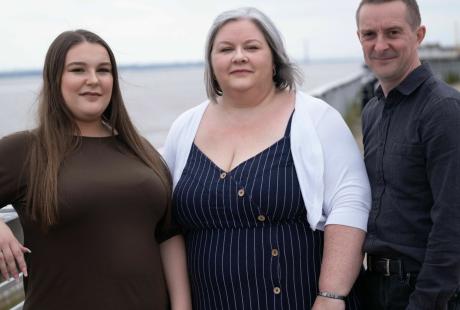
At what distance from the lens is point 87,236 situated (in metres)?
3.25

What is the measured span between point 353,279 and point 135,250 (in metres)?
1.04

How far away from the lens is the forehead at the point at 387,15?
3184mm

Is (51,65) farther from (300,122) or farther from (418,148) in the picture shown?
(418,148)

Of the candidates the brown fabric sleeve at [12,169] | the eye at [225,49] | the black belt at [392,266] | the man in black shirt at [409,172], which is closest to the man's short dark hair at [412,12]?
the man in black shirt at [409,172]

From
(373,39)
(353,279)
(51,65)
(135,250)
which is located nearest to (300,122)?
(373,39)

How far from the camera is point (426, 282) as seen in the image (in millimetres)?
2988

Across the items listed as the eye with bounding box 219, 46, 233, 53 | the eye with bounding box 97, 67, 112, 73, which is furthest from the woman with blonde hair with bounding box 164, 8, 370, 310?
the eye with bounding box 97, 67, 112, 73

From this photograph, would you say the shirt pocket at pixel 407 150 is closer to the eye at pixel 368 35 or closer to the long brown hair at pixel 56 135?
the eye at pixel 368 35

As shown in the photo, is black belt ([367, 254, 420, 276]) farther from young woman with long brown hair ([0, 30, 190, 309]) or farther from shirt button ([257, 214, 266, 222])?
young woman with long brown hair ([0, 30, 190, 309])

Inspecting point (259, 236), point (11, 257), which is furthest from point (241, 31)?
point (11, 257)

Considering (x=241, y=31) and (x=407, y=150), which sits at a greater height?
(x=241, y=31)

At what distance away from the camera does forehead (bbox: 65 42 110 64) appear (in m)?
3.45

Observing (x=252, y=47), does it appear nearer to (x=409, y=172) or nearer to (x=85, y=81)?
(x=85, y=81)

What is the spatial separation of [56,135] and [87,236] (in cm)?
51
